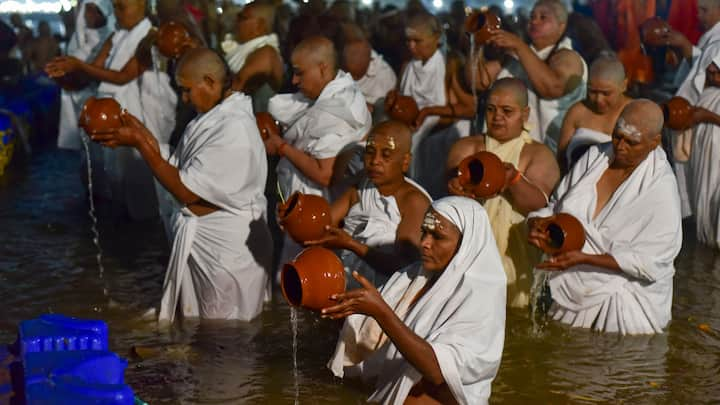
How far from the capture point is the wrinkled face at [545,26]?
8.73m

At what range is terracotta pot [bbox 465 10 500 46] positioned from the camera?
8.27 metres

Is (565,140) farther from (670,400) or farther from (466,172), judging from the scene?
(670,400)

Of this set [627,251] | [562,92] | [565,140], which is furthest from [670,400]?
[562,92]

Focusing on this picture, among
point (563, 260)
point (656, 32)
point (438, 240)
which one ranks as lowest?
point (563, 260)

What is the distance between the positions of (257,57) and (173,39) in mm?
951

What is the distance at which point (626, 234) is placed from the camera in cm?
687

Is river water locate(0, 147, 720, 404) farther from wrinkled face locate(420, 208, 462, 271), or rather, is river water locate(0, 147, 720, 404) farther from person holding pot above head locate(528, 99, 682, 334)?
wrinkled face locate(420, 208, 462, 271)

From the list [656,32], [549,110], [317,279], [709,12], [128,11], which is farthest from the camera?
[656,32]

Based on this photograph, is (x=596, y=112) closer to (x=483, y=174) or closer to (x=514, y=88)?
(x=514, y=88)

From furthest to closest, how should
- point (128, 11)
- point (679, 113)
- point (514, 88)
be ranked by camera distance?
point (128, 11) → point (679, 113) → point (514, 88)

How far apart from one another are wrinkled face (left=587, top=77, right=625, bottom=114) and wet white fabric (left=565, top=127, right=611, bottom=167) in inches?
6.4

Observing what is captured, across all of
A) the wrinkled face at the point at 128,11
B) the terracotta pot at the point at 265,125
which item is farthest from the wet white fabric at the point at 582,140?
the wrinkled face at the point at 128,11

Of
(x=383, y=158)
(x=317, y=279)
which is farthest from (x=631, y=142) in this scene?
(x=317, y=279)

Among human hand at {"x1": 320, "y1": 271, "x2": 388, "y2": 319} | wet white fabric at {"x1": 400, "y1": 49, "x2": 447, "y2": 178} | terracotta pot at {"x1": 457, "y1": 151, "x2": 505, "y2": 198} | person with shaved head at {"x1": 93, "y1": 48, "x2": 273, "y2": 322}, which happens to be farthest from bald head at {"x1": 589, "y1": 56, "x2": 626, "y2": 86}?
human hand at {"x1": 320, "y1": 271, "x2": 388, "y2": 319}
